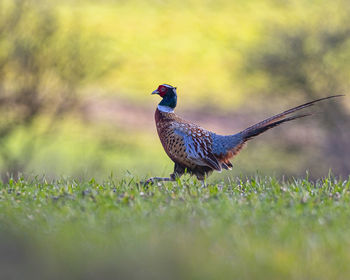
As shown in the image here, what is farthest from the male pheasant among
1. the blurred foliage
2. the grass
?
the blurred foliage

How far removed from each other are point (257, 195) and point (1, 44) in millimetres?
11765

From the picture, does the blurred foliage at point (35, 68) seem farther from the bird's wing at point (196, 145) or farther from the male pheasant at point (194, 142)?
the bird's wing at point (196, 145)

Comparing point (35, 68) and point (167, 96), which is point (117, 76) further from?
point (167, 96)

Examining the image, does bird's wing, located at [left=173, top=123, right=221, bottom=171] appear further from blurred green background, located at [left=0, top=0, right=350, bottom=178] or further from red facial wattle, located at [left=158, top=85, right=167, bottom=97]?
blurred green background, located at [left=0, top=0, right=350, bottom=178]

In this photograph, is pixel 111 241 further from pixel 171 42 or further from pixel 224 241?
pixel 171 42

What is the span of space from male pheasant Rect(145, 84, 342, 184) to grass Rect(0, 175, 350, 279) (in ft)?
1.91

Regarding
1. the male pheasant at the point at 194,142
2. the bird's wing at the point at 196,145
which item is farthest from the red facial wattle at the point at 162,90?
the bird's wing at the point at 196,145

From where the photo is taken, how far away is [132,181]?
8.97 meters

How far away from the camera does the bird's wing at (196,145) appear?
30.3 feet

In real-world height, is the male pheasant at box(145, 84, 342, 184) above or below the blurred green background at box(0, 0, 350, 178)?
below

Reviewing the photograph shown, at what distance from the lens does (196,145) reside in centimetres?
934

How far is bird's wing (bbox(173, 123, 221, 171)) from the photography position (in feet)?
30.3

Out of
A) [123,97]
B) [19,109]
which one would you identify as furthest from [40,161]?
[123,97]

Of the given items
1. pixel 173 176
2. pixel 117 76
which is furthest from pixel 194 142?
pixel 117 76
